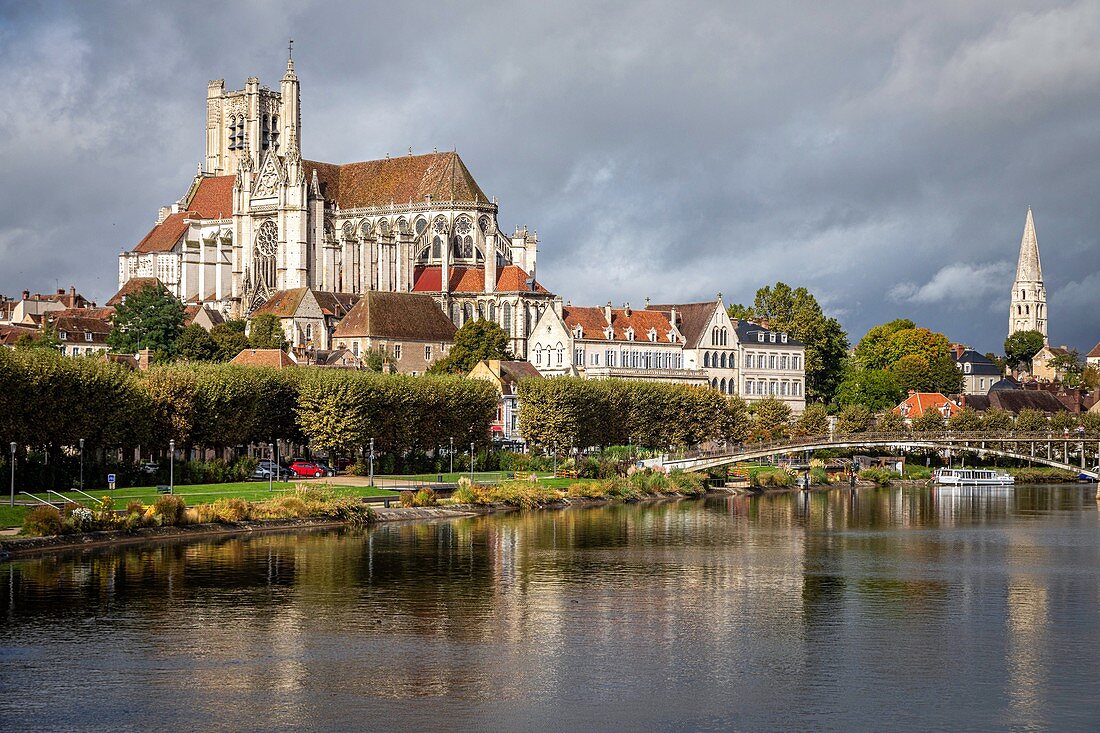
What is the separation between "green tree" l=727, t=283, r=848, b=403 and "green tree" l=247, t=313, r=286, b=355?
163ft

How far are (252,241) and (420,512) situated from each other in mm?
108919

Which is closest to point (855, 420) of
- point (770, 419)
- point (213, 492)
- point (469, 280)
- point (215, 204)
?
point (770, 419)

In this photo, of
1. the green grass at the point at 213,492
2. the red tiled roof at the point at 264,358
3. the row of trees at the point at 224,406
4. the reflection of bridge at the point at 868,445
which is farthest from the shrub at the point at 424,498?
the red tiled roof at the point at 264,358

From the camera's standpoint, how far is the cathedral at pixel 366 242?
172 meters

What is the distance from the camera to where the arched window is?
180 m

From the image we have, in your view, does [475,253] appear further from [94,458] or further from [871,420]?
[94,458]

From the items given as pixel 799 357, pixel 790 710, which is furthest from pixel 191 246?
pixel 790 710

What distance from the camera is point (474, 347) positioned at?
149m

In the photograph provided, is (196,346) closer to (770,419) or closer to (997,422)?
(770,419)

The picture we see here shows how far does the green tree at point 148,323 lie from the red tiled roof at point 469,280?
29600 mm

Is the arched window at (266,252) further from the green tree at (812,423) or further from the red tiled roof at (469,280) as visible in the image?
the green tree at (812,423)

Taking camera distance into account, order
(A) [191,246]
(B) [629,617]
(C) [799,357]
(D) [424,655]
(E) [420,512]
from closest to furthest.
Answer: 1. (D) [424,655]
2. (B) [629,617]
3. (E) [420,512]
4. (C) [799,357]
5. (A) [191,246]

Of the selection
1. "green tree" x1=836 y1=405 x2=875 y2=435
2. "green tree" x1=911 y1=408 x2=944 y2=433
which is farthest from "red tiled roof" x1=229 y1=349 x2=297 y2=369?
"green tree" x1=911 y1=408 x2=944 y2=433

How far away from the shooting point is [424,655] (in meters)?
40.3
